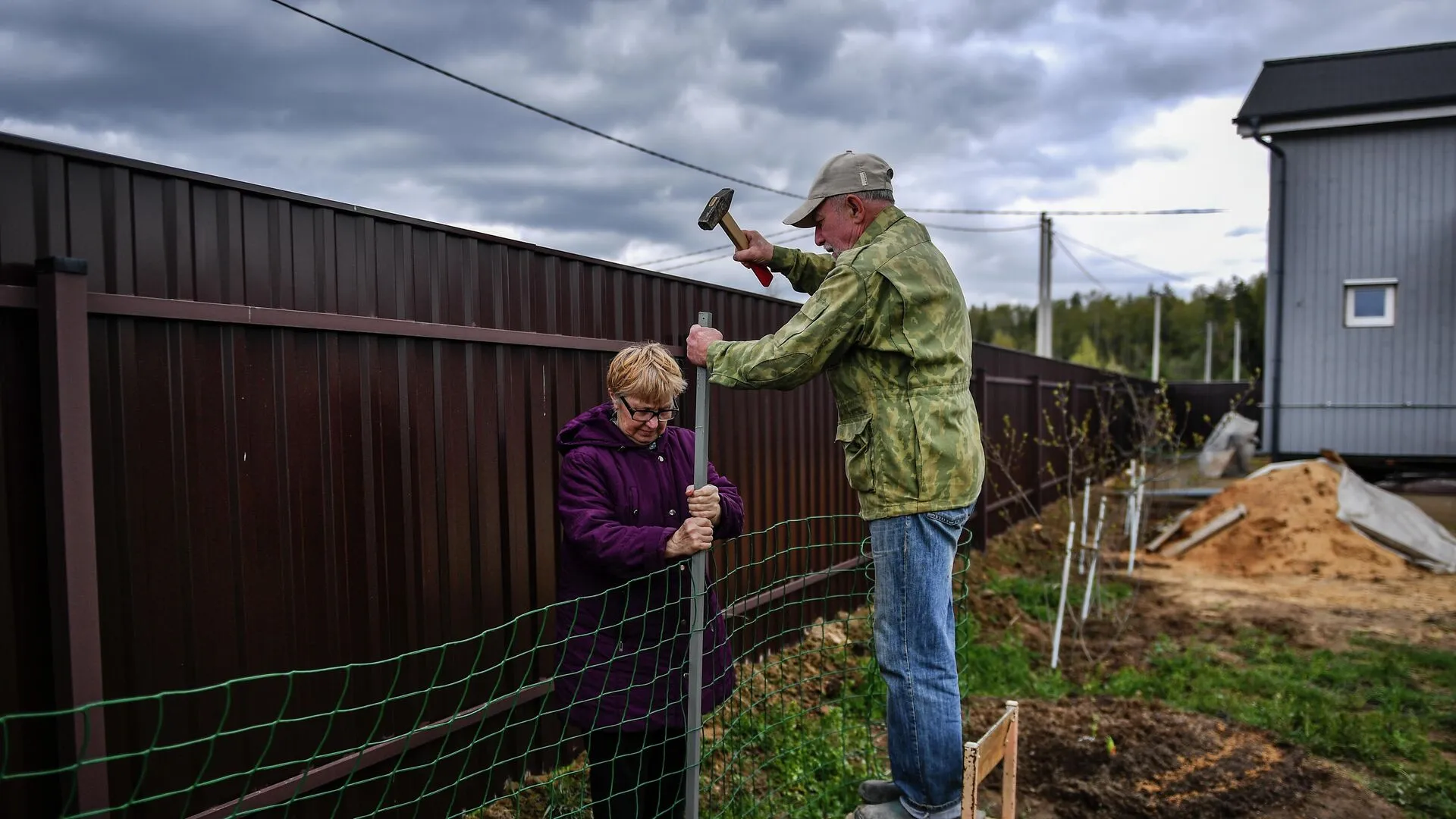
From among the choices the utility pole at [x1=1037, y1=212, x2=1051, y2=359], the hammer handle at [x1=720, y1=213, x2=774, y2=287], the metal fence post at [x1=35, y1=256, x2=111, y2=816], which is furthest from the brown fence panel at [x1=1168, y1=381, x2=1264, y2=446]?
the metal fence post at [x1=35, y1=256, x2=111, y2=816]

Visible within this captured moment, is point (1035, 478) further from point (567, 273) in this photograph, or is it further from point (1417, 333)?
point (567, 273)

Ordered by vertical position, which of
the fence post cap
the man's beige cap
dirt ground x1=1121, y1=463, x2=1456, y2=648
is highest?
the man's beige cap

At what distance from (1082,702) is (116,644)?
445 centimetres

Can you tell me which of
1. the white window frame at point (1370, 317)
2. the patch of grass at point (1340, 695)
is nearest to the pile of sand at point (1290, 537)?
the patch of grass at point (1340, 695)

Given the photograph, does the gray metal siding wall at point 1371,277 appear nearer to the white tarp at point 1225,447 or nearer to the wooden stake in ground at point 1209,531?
Answer: the white tarp at point 1225,447

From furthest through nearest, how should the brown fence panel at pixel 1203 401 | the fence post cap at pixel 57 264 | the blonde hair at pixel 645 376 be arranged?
the brown fence panel at pixel 1203 401 < the blonde hair at pixel 645 376 < the fence post cap at pixel 57 264

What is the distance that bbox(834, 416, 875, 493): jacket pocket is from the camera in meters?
2.60

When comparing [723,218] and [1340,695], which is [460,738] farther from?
[1340,695]

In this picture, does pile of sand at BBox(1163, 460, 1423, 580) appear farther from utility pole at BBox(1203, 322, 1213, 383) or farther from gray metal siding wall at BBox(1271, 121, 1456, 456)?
utility pole at BBox(1203, 322, 1213, 383)

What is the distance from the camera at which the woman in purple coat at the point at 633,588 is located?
2396 millimetres

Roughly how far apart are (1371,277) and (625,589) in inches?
556

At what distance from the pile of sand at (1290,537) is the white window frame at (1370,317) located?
387 centimetres

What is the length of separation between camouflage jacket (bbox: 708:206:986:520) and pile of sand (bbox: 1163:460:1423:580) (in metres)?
7.99

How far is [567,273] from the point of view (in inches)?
142
